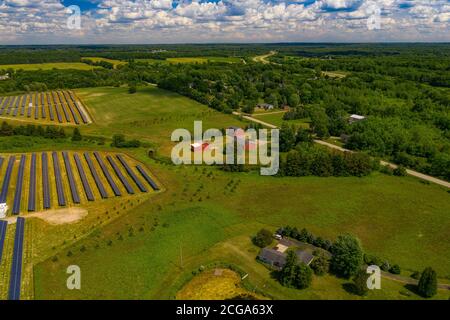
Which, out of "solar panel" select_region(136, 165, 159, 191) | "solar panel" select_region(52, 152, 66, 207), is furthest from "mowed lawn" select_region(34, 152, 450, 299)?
"solar panel" select_region(52, 152, 66, 207)

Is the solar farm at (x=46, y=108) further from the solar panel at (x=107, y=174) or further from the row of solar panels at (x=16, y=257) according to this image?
the row of solar panels at (x=16, y=257)

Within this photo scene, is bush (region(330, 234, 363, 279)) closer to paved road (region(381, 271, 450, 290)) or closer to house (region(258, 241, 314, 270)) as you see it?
house (region(258, 241, 314, 270))

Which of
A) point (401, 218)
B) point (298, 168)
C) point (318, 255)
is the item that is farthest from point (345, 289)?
point (298, 168)

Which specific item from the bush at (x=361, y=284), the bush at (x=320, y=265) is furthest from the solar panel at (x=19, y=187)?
the bush at (x=361, y=284)

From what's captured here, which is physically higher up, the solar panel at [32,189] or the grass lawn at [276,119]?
the grass lawn at [276,119]

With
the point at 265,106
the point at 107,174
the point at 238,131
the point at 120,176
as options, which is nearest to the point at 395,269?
the point at 120,176

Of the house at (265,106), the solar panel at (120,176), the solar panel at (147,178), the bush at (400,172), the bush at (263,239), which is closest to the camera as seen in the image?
the bush at (263,239)
